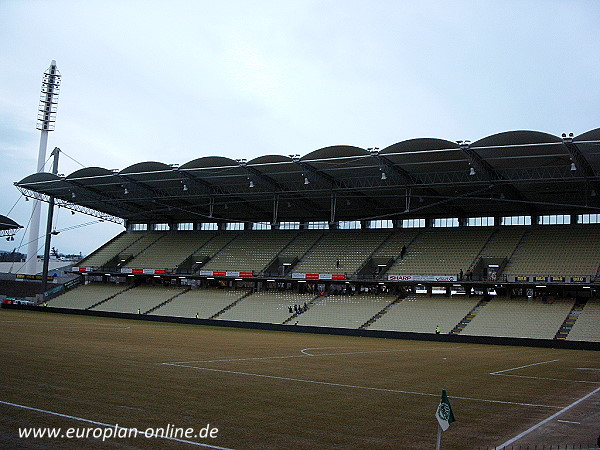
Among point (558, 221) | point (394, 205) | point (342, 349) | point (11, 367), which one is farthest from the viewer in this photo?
point (394, 205)

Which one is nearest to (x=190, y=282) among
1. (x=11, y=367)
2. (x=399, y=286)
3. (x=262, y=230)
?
(x=262, y=230)

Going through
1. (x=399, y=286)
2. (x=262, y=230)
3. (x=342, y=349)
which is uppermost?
(x=262, y=230)

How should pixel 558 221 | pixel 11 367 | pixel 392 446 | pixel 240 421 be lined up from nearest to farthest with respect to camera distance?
pixel 392 446, pixel 240 421, pixel 11 367, pixel 558 221

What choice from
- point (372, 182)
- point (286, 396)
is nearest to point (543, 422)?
point (286, 396)

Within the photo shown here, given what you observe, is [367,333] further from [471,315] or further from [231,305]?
[231,305]

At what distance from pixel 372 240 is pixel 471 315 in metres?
17.0

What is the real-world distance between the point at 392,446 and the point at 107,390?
307 inches

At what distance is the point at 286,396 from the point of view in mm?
15680

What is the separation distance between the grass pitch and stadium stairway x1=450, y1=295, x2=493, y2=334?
62.5 feet

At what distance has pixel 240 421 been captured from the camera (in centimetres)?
1214

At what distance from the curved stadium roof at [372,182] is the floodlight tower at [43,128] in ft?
47.8

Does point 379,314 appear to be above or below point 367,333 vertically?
above

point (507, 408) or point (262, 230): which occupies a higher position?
A: point (262, 230)

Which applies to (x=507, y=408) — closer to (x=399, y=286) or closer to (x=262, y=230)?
(x=399, y=286)
